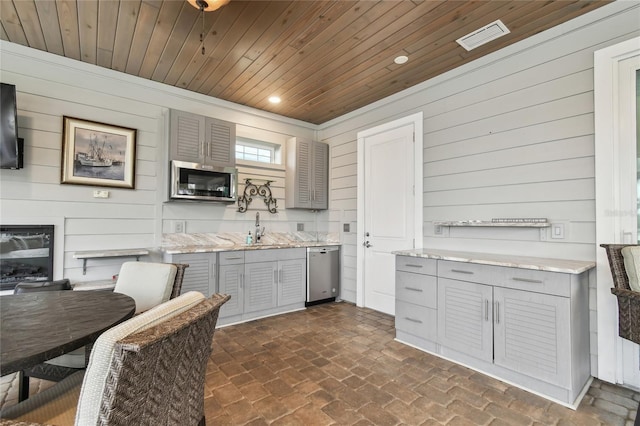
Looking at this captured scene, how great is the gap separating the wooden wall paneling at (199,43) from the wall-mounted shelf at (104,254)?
202 centimetres

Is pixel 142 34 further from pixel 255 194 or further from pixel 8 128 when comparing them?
pixel 255 194

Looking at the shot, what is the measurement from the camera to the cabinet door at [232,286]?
11.4ft

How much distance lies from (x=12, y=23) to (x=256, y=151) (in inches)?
106

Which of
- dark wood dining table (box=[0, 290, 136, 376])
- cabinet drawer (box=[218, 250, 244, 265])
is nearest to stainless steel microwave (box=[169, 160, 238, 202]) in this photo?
cabinet drawer (box=[218, 250, 244, 265])

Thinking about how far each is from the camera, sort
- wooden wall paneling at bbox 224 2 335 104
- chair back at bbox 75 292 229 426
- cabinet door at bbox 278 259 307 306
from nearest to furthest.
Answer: chair back at bbox 75 292 229 426 → wooden wall paneling at bbox 224 2 335 104 → cabinet door at bbox 278 259 307 306

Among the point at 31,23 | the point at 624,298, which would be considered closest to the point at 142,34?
the point at 31,23

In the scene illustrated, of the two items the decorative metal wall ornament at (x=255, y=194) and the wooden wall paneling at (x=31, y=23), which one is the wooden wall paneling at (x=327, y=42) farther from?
the wooden wall paneling at (x=31, y=23)

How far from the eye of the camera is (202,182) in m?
3.62

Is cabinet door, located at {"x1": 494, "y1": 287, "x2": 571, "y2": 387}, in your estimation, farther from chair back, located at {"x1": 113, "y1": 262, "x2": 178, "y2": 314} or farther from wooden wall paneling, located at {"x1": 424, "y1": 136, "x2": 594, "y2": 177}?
chair back, located at {"x1": 113, "y1": 262, "x2": 178, "y2": 314}

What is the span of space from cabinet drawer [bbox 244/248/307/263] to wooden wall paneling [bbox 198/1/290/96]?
6.80 feet

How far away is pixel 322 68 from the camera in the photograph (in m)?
3.19

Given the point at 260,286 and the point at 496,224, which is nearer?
the point at 496,224

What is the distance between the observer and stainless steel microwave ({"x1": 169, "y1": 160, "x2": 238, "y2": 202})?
3.41 m

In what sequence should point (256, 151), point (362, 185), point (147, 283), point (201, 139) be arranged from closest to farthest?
point (147, 283) → point (201, 139) → point (362, 185) → point (256, 151)
